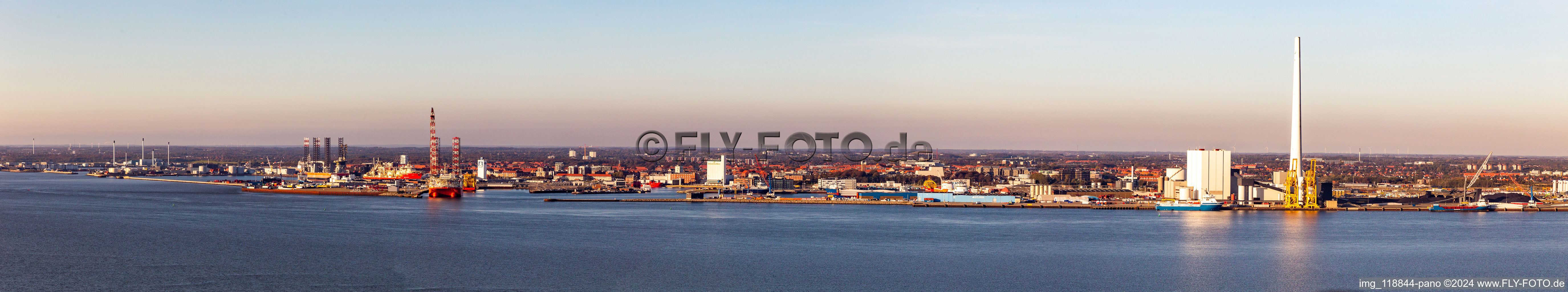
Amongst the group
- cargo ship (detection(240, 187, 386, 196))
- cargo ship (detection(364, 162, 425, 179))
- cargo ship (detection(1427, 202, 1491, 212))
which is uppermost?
cargo ship (detection(364, 162, 425, 179))

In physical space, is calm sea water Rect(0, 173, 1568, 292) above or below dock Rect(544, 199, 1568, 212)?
above

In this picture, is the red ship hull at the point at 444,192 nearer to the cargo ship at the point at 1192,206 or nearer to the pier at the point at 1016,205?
the pier at the point at 1016,205

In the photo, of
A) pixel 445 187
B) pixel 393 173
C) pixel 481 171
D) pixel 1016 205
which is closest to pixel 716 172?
pixel 481 171

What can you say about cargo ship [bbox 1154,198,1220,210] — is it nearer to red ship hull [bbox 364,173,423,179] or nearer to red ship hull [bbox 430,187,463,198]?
red ship hull [bbox 430,187,463,198]

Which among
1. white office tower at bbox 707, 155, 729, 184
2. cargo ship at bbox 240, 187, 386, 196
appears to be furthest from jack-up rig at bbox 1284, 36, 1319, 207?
cargo ship at bbox 240, 187, 386, 196

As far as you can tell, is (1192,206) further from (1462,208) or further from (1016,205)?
(1462,208)

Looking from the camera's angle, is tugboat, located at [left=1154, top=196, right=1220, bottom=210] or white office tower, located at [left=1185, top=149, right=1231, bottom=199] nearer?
tugboat, located at [left=1154, top=196, right=1220, bottom=210]
